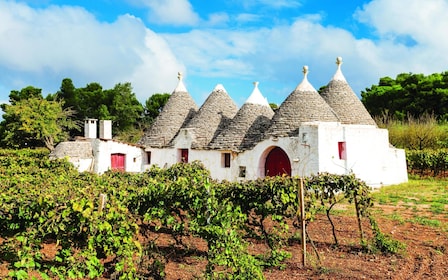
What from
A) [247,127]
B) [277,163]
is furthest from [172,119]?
[277,163]

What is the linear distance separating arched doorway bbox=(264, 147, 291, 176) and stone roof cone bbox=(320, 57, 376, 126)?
3690mm

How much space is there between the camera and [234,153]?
62.2ft

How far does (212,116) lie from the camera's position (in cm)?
2150

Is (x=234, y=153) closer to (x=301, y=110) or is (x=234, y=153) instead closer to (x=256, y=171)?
(x=256, y=171)

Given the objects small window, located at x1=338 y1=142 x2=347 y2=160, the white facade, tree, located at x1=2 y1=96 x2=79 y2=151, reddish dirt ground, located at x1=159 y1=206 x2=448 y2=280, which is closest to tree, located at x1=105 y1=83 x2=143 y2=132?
tree, located at x1=2 y1=96 x2=79 y2=151

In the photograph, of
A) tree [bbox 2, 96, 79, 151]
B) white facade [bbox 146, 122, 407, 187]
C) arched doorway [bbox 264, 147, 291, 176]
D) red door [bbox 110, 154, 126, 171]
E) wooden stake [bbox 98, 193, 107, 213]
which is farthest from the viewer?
tree [bbox 2, 96, 79, 151]

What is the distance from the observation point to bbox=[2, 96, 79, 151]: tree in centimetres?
3284

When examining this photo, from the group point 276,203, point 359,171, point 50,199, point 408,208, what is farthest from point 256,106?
point 50,199

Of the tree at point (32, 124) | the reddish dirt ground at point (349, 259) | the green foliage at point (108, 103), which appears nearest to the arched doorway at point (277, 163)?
the reddish dirt ground at point (349, 259)

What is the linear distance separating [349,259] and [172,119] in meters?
16.5

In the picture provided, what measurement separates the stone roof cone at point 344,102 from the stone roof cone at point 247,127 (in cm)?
308

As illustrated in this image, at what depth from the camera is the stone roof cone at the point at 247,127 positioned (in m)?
18.9

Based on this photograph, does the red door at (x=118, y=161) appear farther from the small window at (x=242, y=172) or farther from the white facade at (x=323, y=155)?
the small window at (x=242, y=172)

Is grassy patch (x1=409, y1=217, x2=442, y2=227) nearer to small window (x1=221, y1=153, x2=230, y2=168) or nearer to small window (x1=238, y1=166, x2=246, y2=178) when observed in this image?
small window (x1=238, y1=166, x2=246, y2=178)
